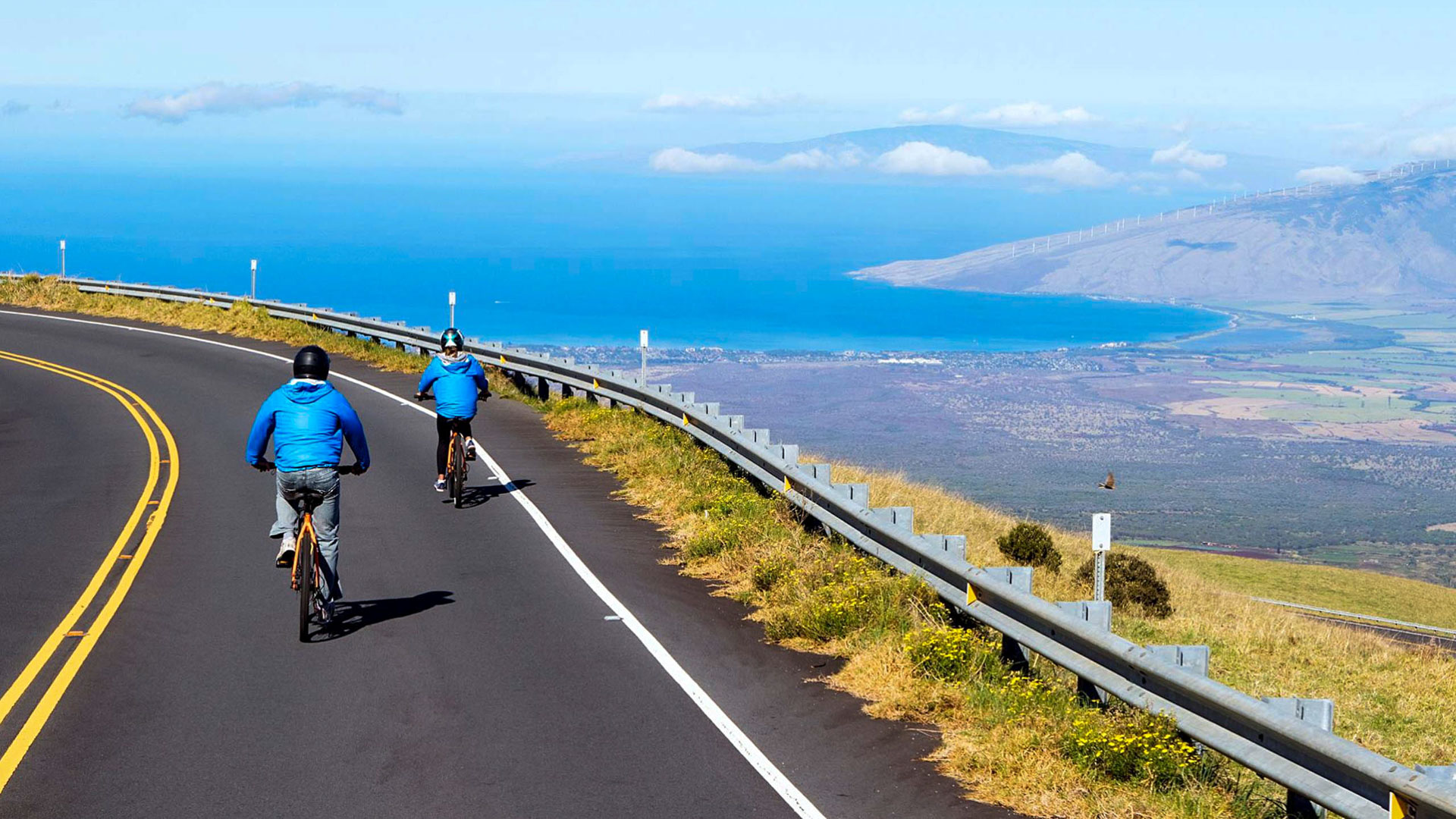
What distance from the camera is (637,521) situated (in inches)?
642

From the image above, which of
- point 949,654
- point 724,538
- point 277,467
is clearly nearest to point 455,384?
point 724,538

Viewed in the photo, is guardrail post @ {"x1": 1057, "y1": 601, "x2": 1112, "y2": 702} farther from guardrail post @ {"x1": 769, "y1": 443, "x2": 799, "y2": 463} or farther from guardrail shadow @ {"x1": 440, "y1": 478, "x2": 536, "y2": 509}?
guardrail shadow @ {"x1": 440, "y1": 478, "x2": 536, "y2": 509}

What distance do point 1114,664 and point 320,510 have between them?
220 inches

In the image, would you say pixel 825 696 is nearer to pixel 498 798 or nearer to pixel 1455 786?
pixel 498 798

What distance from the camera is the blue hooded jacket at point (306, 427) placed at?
10.8m

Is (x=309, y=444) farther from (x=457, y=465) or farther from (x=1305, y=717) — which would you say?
(x=1305, y=717)

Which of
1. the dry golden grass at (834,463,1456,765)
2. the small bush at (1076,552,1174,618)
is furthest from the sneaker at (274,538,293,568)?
the small bush at (1076,552,1174,618)

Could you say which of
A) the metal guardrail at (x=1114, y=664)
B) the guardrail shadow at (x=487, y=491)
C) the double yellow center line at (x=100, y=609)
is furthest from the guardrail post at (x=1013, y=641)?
the guardrail shadow at (x=487, y=491)

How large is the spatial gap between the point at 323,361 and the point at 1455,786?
783 cm

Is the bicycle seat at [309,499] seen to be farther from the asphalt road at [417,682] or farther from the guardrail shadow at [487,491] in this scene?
the guardrail shadow at [487,491]

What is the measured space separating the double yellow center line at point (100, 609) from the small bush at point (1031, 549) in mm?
12679

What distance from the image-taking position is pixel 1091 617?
873cm

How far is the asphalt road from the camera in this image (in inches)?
303

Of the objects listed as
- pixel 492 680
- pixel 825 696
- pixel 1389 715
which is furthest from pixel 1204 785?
pixel 1389 715
